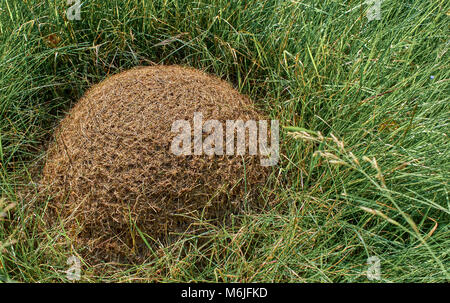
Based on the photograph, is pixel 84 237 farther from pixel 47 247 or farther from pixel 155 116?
pixel 155 116

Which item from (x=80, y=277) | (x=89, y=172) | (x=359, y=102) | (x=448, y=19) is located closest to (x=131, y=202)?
(x=89, y=172)

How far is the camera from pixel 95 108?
7.63ft

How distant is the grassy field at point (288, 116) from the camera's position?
6.81 feet

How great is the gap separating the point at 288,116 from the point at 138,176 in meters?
0.91

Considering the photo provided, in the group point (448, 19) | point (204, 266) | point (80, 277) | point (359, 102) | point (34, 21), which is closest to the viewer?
point (80, 277)

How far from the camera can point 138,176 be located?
2.11 metres

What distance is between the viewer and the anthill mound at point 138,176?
6.91ft

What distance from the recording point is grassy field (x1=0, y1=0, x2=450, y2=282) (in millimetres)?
2074

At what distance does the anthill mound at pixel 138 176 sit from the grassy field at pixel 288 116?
0.33 feet

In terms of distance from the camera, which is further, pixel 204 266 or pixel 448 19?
pixel 448 19

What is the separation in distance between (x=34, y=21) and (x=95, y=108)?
2.80 ft

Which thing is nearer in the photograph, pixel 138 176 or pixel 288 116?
pixel 138 176

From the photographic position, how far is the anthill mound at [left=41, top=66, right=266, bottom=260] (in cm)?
211

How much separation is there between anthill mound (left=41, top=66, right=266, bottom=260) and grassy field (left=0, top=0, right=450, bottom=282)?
10 centimetres
